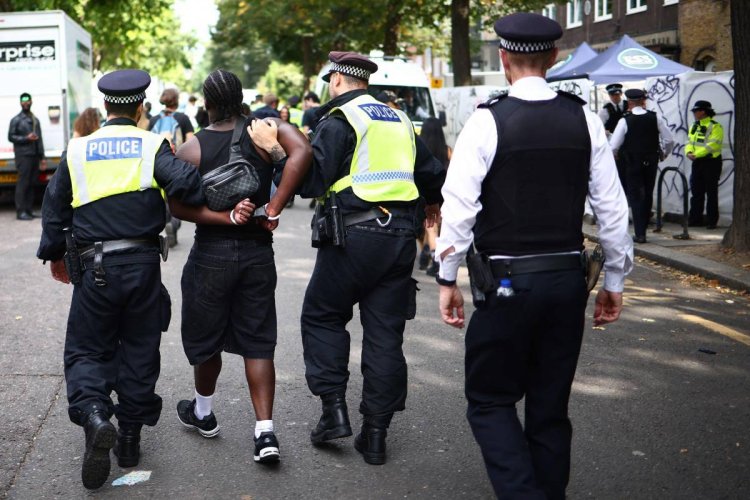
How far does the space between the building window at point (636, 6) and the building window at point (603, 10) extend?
1.89 metres

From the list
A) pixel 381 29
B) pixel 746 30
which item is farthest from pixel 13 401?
pixel 381 29

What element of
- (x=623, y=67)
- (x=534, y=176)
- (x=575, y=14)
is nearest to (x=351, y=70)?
(x=534, y=176)

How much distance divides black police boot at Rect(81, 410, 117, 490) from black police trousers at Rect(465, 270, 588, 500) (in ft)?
5.04

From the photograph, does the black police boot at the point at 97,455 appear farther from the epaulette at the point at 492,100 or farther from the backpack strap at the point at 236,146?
the epaulette at the point at 492,100

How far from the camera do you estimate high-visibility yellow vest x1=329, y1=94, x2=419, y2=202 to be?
4785 mm

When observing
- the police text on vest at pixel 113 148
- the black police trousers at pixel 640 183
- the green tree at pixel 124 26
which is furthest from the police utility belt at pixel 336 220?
the green tree at pixel 124 26

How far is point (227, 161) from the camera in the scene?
15.2ft

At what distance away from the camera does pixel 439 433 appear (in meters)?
5.18

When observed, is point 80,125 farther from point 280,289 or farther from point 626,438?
point 626,438

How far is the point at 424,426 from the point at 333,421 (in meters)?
0.62

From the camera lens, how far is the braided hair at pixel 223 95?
15.1 feet

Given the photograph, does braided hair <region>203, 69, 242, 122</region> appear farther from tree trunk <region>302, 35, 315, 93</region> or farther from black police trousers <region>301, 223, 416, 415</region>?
tree trunk <region>302, 35, 315, 93</region>

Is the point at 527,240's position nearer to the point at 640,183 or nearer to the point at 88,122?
the point at 88,122

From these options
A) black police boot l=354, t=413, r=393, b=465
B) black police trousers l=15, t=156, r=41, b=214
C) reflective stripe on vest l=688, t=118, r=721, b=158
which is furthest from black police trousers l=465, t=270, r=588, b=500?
black police trousers l=15, t=156, r=41, b=214
